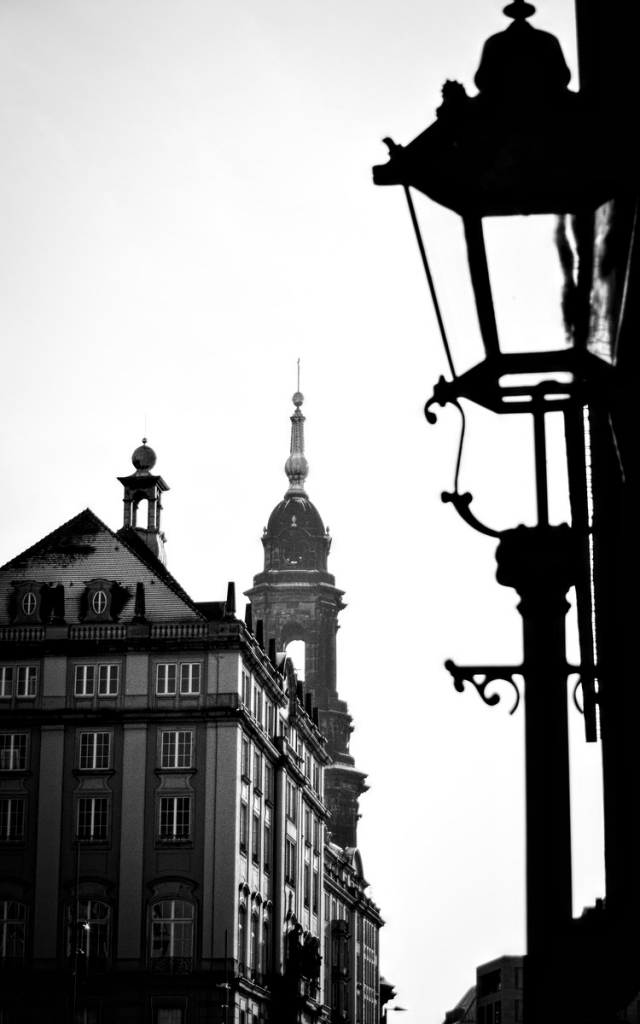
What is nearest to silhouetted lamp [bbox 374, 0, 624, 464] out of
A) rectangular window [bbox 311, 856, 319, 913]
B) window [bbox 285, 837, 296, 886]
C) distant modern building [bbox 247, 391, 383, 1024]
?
window [bbox 285, 837, 296, 886]

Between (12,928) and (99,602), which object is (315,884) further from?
(12,928)

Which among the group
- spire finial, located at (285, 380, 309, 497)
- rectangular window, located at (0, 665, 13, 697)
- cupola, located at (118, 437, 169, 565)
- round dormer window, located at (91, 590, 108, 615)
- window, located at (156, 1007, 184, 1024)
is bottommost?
window, located at (156, 1007, 184, 1024)

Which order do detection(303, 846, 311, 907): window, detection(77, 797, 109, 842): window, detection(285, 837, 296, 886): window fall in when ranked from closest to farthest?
detection(77, 797, 109, 842): window
detection(285, 837, 296, 886): window
detection(303, 846, 311, 907): window

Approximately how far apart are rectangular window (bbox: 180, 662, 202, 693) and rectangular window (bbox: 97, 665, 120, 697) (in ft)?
9.14

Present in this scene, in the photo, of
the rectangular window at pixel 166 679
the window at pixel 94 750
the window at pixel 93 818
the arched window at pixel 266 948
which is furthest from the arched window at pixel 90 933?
the arched window at pixel 266 948

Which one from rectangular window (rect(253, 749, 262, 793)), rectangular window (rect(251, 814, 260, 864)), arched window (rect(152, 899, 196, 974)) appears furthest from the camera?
rectangular window (rect(253, 749, 262, 793))

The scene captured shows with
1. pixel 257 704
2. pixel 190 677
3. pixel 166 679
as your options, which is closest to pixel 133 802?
pixel 166 679

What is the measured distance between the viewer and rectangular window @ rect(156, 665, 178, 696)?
71.9 meters

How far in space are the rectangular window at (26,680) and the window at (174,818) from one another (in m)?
7.77

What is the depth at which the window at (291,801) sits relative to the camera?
85500 millimetres

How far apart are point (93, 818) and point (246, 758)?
7397mm

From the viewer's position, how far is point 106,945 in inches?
2643

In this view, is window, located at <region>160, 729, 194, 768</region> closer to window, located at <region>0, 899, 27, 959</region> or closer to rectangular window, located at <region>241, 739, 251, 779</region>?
rectangular window, located at <region>241, 739, 251, 779</region>

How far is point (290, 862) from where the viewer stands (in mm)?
84250
